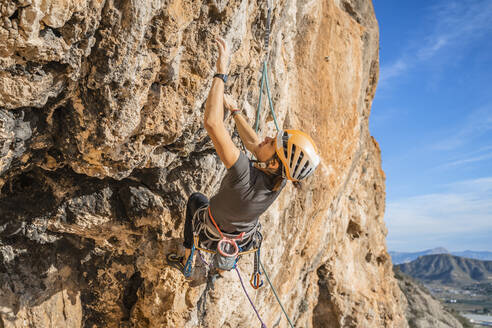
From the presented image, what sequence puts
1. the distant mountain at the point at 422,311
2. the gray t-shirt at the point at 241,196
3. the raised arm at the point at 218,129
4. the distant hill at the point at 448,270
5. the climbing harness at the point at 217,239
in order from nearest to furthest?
the raised arm at the point at 218,129
the gray t-shirt at the point at 241,196
the climbing harness at the point at 217,239
the distant mountain at the point at 422,311
the distant hill at the point at 448,270

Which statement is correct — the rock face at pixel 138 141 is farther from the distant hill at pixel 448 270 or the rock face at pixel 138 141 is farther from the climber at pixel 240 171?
the distant hill at pixel 448 270

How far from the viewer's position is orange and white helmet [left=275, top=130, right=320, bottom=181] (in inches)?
114

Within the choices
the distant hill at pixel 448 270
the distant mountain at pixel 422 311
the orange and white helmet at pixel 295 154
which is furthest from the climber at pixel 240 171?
the distant hill at pixel 448 270

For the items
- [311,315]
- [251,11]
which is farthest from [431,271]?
[251,11]

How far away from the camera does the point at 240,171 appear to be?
9.71 feet

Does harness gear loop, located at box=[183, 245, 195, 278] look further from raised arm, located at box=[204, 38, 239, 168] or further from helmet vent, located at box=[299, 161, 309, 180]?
helmet vent, located at box=[299, 161, 309, 180]

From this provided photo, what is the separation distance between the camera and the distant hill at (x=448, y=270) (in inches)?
3585

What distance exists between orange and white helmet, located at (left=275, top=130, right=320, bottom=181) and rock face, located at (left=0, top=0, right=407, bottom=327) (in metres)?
1.04

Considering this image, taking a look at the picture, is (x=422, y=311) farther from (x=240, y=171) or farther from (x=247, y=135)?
(x=240, y=171)

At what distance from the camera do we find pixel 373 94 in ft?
31.2

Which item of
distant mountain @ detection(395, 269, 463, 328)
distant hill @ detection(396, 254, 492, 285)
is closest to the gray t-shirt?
distant mountain @ detection(395, 269, 463, 328)

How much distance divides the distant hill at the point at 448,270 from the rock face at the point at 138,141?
9650cm

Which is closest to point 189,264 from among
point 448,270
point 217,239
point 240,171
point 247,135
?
point 217,239

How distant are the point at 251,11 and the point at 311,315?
7.56 metres
